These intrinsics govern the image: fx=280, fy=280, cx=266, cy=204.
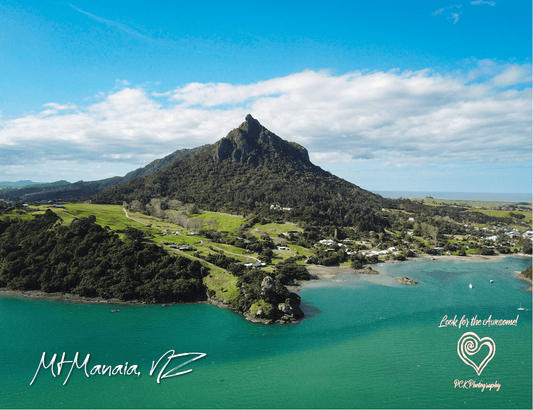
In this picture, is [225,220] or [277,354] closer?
[277,354]

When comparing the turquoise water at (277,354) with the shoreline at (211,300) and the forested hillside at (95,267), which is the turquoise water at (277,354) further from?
the forested hillside at (95,267)

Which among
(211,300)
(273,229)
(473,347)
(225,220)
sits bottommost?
(211,300)

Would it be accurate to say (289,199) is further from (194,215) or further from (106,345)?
(106,345)

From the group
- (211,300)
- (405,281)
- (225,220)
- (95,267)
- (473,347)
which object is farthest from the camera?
(225,220)

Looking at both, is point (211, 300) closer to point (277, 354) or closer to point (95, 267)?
point (277, 354)

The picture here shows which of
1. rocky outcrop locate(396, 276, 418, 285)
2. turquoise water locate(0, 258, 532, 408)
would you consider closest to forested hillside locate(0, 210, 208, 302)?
turquoise water locate(0, 258, 532, 408)

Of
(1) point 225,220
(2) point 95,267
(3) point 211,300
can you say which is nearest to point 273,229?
(1) point 225,220
